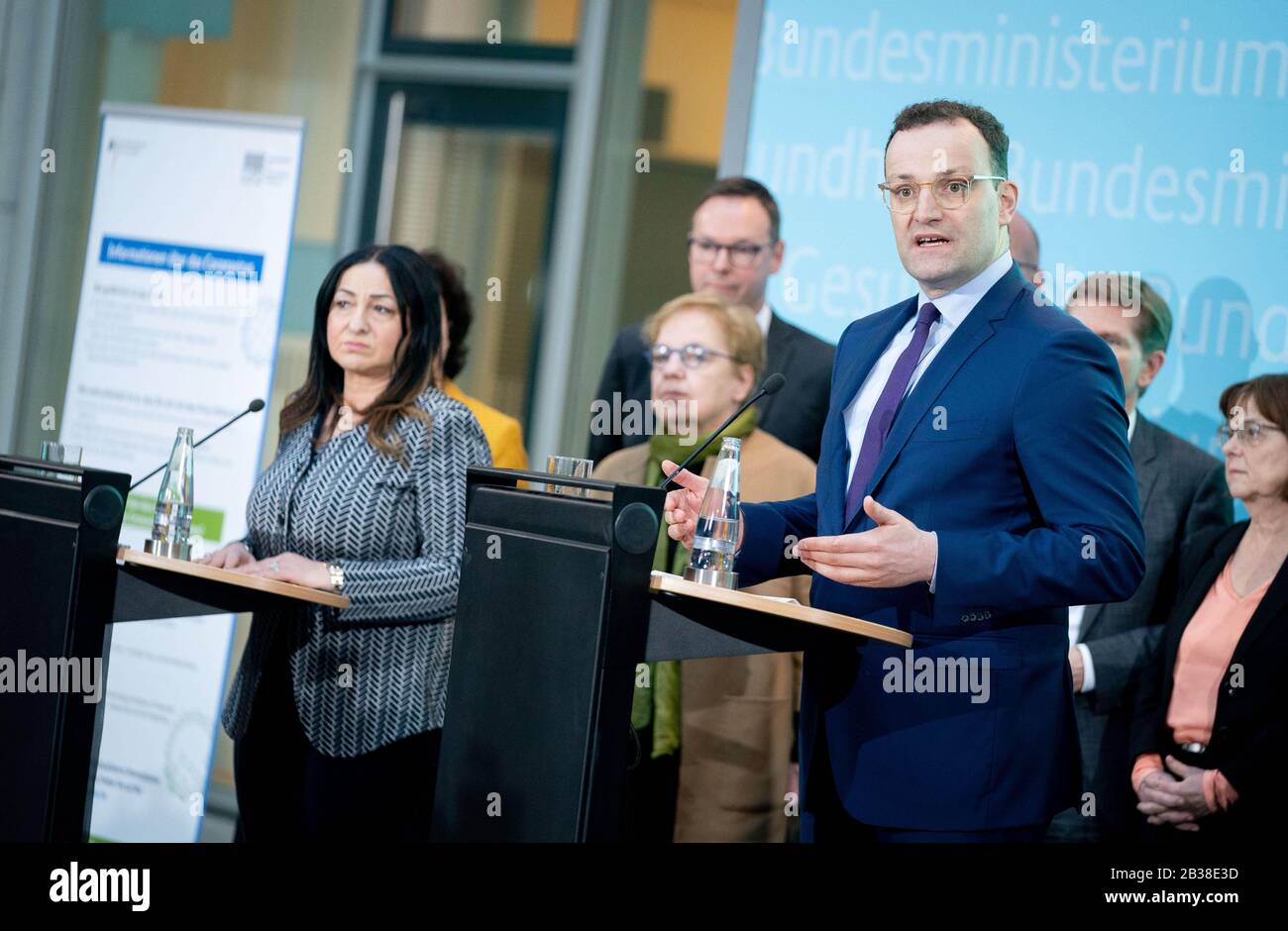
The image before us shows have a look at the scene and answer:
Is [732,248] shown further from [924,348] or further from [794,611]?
[794,611]

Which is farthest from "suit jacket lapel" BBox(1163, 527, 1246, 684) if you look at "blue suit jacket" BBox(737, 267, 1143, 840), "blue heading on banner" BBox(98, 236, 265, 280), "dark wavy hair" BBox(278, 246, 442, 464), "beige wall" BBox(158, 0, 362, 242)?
"beige wall" BBox(158, 0, 362, 242)

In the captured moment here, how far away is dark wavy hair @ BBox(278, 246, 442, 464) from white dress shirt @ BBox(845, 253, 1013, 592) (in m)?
1.16

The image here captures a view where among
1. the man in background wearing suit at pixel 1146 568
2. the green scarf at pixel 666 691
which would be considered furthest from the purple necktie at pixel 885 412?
the man in background wearing suit at pixel 1146 568

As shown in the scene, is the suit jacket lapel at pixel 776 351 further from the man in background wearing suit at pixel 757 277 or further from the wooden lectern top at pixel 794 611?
the wooden lectern top at pixel 794 611

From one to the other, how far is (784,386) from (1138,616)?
3.54ft

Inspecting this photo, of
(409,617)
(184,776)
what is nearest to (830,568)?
(409,617)

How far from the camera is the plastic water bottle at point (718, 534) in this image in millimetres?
2383

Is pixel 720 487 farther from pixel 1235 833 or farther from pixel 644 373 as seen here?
pixel 644 373

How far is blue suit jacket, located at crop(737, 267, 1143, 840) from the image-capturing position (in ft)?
7.09

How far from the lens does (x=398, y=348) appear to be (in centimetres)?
336

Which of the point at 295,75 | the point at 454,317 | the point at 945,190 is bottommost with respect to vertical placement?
the point at 454,317

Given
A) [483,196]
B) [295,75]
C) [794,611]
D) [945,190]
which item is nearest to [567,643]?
[794,611]

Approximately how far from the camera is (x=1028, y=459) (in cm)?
221

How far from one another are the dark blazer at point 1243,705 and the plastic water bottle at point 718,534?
1412mm
